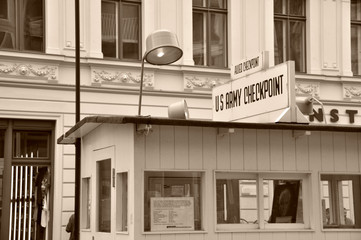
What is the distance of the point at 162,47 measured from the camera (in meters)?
11.3

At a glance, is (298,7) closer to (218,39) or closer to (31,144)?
(218,39)

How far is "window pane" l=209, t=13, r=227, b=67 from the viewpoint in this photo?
21.0m

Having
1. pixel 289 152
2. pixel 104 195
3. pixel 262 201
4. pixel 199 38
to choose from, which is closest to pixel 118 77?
pixel 199 38

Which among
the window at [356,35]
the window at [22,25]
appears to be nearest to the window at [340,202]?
the window at [22,25]

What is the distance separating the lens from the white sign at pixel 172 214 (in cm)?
963

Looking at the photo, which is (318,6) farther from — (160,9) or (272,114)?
(272,114)

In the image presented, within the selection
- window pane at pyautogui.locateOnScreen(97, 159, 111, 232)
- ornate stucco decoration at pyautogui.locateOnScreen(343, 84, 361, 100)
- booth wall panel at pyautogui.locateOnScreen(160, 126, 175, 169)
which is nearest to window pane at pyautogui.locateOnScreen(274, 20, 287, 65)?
ornate stucco decoration at pyautogui.locateOnScreen(343, 84, 361, 100)

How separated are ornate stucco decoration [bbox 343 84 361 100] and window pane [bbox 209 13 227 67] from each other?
3.79m

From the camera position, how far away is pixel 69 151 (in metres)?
18.3

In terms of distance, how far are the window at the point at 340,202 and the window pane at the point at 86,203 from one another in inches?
145

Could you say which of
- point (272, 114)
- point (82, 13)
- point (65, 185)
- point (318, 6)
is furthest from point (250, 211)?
point (318, 6)

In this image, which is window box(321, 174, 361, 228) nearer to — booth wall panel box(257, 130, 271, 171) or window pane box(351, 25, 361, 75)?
booth wall panel box(257, 130, 271, 171)

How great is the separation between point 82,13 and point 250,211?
1047 centimetres

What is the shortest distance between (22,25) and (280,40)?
755cm
